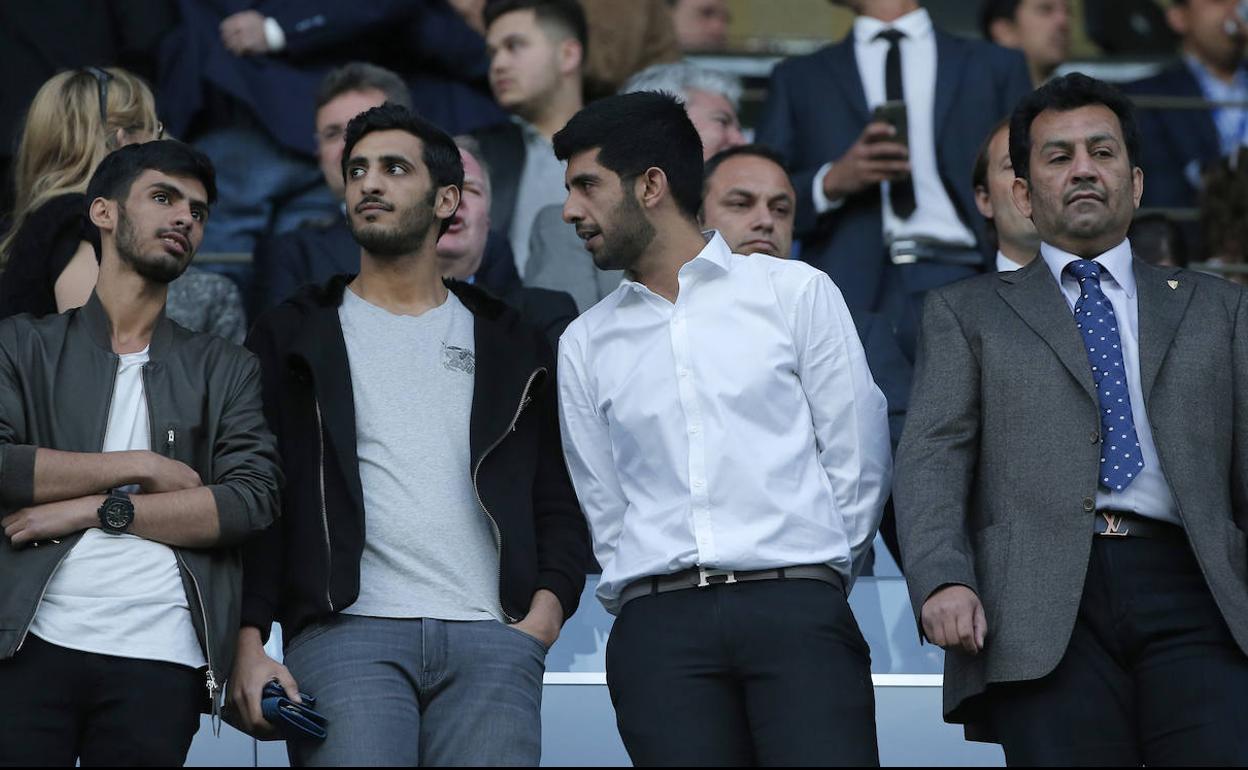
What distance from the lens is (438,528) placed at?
4211mm

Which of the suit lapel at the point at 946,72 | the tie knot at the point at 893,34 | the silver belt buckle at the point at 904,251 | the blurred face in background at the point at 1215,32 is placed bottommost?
the silver belt buckle at the point at 904,251

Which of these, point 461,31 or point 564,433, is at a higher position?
point 461,31

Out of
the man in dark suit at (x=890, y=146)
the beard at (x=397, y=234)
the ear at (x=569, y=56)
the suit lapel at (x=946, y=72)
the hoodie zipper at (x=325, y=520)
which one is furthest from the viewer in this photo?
the ear at (x=569, y=56)

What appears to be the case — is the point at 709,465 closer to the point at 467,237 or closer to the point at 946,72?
the point at 467,237

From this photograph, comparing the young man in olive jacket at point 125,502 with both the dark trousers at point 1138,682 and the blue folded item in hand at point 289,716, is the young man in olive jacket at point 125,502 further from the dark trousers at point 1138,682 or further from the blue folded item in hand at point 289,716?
the dark trousers at point 1138,682

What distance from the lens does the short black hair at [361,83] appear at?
6.16 m

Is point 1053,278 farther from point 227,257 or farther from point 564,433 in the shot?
point 227,257

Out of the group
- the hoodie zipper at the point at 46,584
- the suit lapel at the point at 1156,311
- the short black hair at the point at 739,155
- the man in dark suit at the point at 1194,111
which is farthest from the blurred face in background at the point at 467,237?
the man in dark suit at the point at 1194,111

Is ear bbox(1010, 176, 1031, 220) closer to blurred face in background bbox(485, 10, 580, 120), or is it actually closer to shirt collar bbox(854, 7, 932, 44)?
shirt collar bbox(854, 7, 932, 44)

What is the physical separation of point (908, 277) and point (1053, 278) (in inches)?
90.6

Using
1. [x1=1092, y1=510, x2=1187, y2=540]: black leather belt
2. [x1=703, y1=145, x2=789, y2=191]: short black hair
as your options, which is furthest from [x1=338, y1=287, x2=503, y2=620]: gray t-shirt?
[x1=703, y1=145, x2=789, y2=191]: short black hair

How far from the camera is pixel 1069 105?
428 centimetres

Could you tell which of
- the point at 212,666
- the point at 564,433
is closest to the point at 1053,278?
the point at 564,433

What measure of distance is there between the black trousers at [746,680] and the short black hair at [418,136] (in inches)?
47.4
